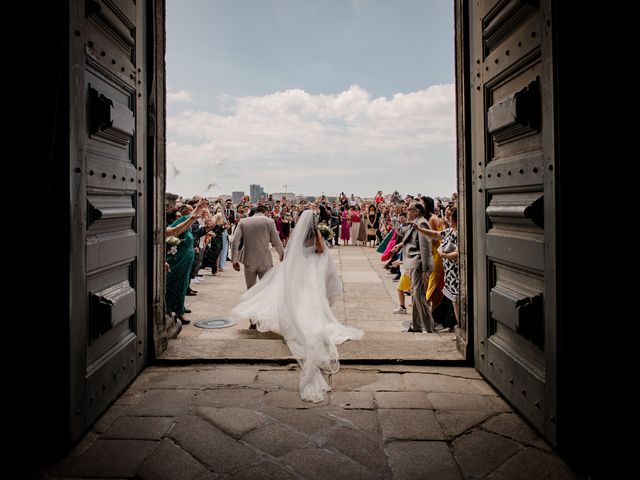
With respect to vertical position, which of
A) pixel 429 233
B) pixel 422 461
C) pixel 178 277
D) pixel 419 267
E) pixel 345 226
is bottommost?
pixel 422 461

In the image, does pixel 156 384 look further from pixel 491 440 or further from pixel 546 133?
pixel 546 133

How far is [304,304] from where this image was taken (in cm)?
567

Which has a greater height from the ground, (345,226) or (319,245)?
(345,226)

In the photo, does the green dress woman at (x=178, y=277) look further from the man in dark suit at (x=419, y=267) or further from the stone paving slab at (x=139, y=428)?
the stone paving slab at (x=139, y=428)

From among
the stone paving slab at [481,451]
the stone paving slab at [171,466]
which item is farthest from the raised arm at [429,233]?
the stone paving slab at [171,466]

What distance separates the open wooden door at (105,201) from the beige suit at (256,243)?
9.20ft

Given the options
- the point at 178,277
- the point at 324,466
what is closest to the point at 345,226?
the point at 178,277

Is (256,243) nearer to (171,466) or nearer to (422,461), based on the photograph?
(171,466)

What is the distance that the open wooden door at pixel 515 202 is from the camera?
103 inches

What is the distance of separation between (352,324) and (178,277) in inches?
101

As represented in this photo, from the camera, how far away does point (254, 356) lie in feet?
14.3

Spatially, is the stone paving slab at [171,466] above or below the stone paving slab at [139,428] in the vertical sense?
below

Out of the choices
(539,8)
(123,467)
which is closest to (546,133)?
(539,8)
